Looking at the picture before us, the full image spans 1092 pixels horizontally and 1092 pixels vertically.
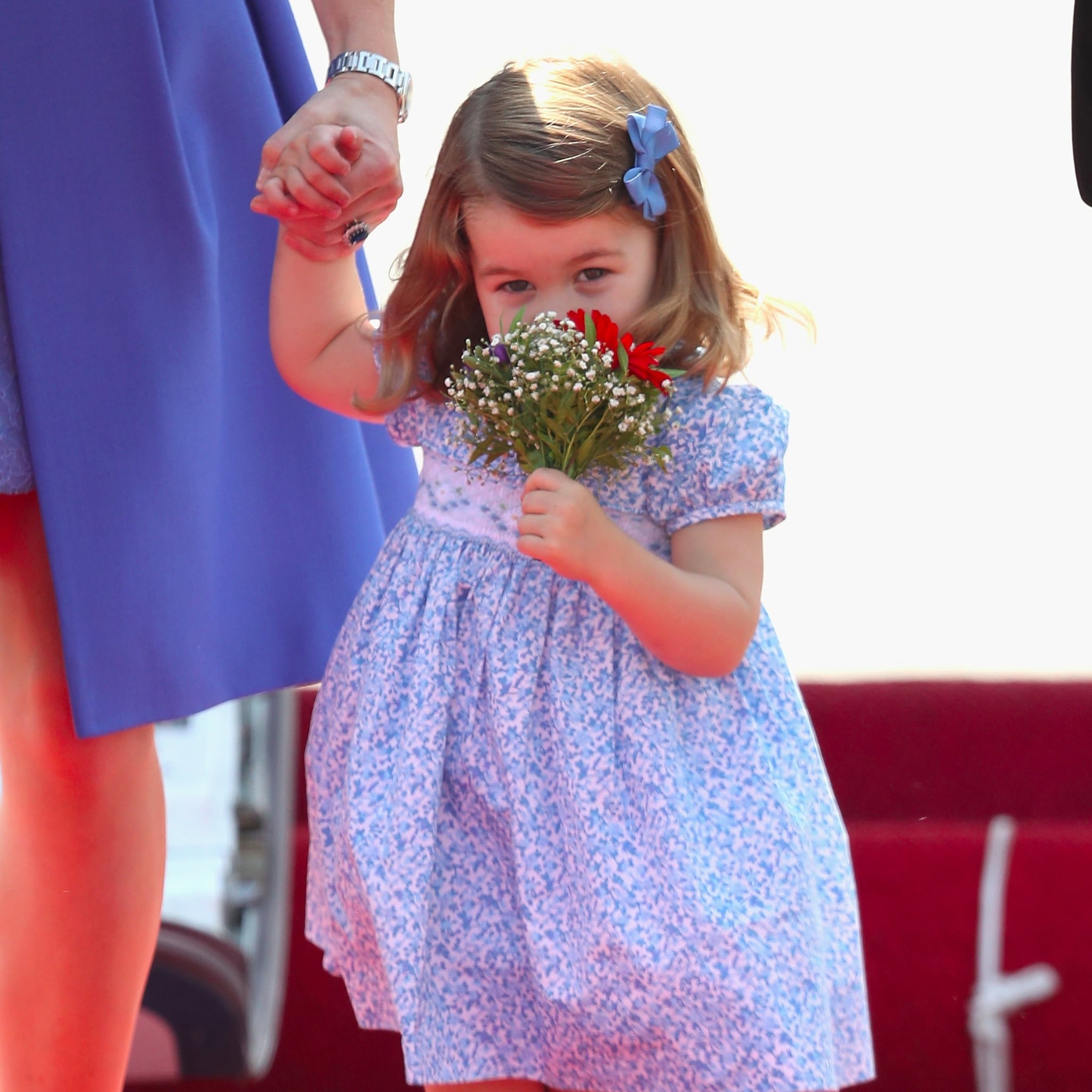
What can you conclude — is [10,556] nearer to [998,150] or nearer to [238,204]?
[238,204]

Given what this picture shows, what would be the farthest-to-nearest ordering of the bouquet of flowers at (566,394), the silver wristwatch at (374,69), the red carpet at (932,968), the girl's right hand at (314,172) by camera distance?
the red carpet at (932,968) < the silver wristwatch at (374,69) < the girl's right hand at (314,172) < the bouquet of flowers at (566,394)

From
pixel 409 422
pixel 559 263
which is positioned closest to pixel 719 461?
pixel 559 263

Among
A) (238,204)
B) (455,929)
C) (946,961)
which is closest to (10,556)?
(238,204)

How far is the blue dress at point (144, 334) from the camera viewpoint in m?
1.41

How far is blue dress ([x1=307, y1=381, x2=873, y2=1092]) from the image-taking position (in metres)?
1.39

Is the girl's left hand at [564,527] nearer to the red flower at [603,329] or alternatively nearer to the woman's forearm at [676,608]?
the woman's forearm at [676,608]

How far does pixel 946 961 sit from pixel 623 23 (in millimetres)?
1845

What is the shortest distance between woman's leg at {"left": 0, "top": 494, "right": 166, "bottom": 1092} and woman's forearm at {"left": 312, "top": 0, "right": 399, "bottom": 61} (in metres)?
0.65

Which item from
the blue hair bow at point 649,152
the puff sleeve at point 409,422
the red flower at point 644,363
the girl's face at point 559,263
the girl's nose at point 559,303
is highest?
the blue hair bow at point 649,152

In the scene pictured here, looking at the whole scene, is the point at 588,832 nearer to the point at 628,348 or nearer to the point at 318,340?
the point at 628,348

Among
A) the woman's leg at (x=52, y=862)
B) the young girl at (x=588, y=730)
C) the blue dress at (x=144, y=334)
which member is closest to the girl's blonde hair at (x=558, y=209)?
the young girl at (x=588, y=730)

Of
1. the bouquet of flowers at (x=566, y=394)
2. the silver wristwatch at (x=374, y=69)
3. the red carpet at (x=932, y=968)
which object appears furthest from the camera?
the red carpet at (x=932, y=968)

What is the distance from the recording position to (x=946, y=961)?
230 centimetres

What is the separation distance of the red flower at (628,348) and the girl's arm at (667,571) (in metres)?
0.13
